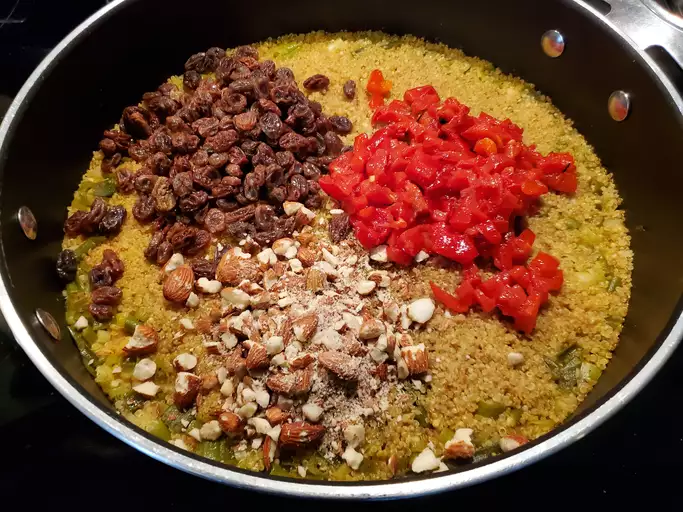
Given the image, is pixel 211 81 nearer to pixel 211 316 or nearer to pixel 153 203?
pixel 153 203

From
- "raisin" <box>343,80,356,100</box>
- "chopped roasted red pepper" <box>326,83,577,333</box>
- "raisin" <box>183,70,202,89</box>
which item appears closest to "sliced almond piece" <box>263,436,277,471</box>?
"chopped roasted red pepper" <box>326,83,577,333</box>

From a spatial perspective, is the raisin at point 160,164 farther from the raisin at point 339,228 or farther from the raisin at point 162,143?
the raisin at point 339,228

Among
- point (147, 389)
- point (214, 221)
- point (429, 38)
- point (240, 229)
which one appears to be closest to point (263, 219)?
point (240, 229)

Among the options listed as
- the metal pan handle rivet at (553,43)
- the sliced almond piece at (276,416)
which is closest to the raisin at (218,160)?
the sliced almond piece at (276,416)

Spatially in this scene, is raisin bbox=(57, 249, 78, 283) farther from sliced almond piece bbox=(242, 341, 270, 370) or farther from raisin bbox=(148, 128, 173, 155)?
sliced almond piece bbox=(242, 341, 270, 370)

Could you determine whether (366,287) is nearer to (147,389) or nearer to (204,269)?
(204,269)
